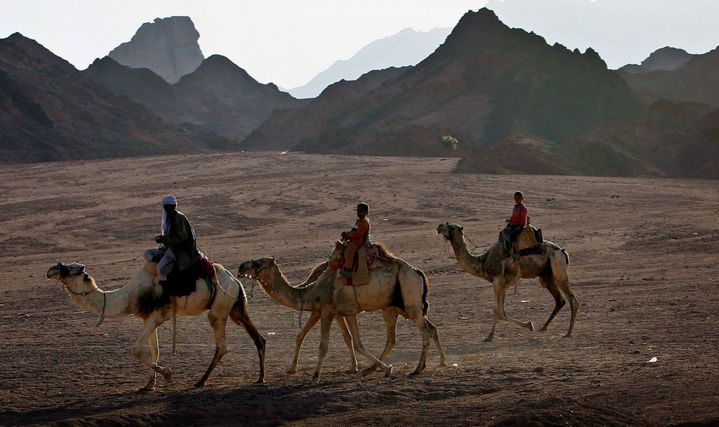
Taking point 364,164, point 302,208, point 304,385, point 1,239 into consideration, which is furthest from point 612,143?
point 304,385

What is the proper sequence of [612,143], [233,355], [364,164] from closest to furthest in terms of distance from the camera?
[233,355]
[364,164]
[612,143]

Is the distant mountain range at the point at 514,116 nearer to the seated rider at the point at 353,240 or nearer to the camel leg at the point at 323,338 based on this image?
the seated rider at the point at 353,240

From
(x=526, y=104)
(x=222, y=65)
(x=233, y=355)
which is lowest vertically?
(x=233, y=355)

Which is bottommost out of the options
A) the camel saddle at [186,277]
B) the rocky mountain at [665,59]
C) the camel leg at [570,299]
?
the camel leg at [570,299]

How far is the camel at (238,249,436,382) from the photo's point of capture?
1305 cm

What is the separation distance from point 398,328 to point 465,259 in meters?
1.97

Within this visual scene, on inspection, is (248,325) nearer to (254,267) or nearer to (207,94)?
(254,267)

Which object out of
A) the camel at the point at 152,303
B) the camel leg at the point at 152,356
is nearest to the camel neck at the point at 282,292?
the camel at the point at 152,303

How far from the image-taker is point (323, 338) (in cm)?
1299

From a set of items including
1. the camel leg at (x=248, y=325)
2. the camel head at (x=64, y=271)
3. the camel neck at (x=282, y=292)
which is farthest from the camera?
the camel neck at (x=282, y=292)

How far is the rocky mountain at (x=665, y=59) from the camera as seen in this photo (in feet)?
531

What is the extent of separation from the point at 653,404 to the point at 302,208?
3150 cm

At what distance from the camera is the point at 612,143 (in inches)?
2923

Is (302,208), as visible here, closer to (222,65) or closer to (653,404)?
(653,404)
